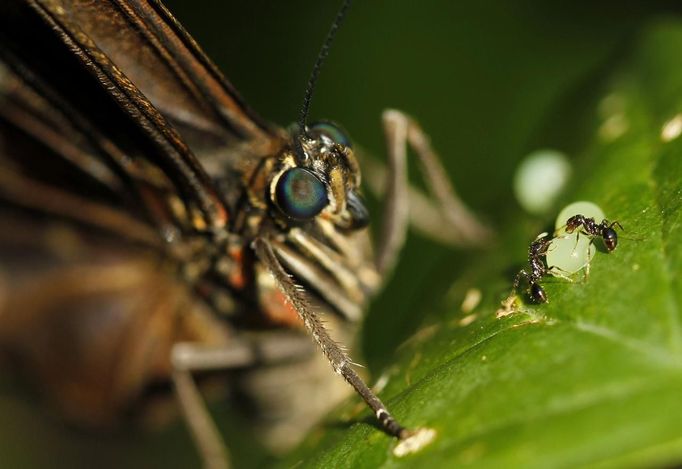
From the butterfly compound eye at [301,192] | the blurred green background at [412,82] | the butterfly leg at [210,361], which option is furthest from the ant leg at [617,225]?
the butterfly leg at [210,361]

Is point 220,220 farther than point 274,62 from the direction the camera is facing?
No

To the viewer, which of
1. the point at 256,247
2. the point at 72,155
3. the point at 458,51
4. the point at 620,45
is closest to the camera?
the point at 256,247

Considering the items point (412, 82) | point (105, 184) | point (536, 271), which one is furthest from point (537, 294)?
point (412, 82)

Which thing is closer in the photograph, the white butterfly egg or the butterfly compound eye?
the white butterfly egg

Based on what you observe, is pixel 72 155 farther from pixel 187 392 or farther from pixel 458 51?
pixel 458 51

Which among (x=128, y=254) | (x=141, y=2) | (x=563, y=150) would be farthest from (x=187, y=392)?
(x=563, y=150)

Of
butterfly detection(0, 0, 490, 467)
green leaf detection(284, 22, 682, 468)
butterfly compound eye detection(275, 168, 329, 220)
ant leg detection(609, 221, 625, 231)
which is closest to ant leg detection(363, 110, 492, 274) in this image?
butterfly detection(0, 0, 490, 467)

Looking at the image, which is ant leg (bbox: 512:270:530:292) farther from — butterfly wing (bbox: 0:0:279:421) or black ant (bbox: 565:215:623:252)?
butterfly wing (bbox: 0:0:279:421)
